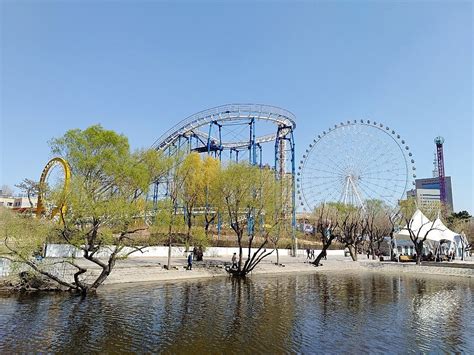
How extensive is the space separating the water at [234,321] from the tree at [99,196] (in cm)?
240

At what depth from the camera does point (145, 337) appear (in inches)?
498

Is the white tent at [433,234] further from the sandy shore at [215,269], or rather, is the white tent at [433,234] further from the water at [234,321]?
the water at [234,321]

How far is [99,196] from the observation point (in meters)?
21.3

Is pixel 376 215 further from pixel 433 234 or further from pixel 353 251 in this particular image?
pixel 433 234

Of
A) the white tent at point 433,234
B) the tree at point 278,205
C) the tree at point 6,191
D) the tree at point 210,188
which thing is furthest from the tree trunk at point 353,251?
the tree at point 6,191

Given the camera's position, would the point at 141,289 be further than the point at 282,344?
Yes

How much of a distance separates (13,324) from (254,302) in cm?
1104

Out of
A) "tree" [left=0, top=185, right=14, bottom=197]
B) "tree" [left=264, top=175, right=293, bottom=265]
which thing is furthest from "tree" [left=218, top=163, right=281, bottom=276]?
"tree" [left=0, top=185, right=14, bottom=197]

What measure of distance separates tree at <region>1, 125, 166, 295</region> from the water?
7.88ft

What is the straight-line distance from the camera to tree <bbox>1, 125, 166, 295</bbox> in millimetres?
19578

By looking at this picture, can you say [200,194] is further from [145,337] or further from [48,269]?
[145,337]

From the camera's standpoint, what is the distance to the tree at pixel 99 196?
19578 millimetres

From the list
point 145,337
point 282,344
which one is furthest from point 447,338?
point 145,337

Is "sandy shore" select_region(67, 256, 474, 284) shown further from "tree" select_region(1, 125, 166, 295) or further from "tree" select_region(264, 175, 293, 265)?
"tree" select_region(264, 175, 293, 265)
